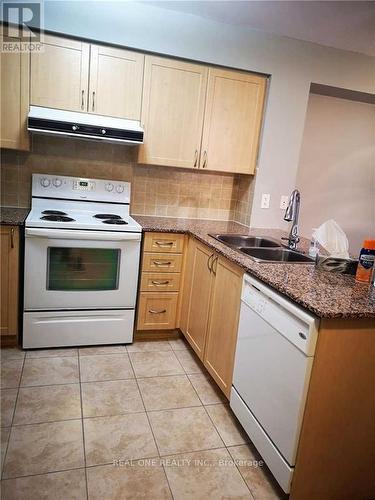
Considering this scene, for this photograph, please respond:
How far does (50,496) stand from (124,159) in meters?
2.34

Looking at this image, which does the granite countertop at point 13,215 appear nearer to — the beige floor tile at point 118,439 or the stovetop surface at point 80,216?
the stovetop surface at point 80,216

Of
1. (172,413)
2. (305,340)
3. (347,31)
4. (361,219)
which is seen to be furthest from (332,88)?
(172,413)

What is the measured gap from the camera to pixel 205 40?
8.91ft

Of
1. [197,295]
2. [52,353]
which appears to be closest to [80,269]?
[52,353]

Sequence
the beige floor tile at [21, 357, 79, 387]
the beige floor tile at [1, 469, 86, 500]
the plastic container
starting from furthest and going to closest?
the beige floor tile at [21, 357, 79, 387] → the plastic container → the beige floor tile at [1, 469, 86, 500]

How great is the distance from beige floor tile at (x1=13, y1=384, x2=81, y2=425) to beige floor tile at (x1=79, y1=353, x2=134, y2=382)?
156 mm

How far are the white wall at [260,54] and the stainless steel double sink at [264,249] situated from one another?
37 cm

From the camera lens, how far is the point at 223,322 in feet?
7.18

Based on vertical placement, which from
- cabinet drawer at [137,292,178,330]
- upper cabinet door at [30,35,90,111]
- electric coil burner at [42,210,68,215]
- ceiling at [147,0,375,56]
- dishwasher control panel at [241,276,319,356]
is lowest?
cabinet drawer at [137,292,178,330]

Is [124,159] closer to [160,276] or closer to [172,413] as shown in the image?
[160,276]

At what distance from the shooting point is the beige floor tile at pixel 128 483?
1.54 m

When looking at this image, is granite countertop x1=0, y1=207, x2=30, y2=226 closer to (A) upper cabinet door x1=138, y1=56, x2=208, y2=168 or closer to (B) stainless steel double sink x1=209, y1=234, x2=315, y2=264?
(A) upper cabinet door x1=138, y1=56, x2=208, y2=168

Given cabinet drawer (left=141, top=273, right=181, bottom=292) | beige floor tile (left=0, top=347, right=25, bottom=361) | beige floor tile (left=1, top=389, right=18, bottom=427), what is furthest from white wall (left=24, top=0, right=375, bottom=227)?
beige floor tile (left=1, top=389, right=18, bottom=427)

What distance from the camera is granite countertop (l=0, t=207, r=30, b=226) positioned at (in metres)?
2.36
